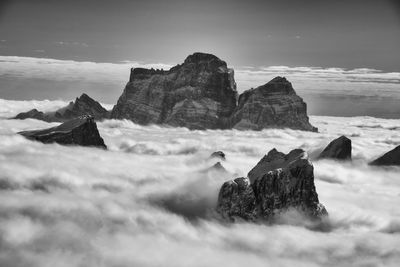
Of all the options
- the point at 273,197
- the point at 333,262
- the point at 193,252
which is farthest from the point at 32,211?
the point at 333,262

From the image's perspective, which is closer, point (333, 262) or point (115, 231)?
point (333, 262)

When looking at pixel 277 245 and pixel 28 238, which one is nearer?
pixel 28 238

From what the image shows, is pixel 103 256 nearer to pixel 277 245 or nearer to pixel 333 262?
pixel 277 245

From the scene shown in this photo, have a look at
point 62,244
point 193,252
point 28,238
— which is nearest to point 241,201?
point 193,252

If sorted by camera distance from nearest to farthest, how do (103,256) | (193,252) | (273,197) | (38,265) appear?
(38,265), (103,256), (193,252), (273,197)

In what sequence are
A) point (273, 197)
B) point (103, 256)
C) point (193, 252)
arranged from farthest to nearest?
point (273, 197) → point (193, 252) → point (103, 256)

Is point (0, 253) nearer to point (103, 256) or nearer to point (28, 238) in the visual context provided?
point (28, 238)

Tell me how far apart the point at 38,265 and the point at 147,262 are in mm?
40910

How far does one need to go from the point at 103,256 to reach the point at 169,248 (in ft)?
97.8

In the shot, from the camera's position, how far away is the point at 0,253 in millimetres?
162000

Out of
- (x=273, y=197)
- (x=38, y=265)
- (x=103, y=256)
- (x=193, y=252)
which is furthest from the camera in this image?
(x=273, y=197)

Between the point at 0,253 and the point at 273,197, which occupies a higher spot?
the point at 273,197

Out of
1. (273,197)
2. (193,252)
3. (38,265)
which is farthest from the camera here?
(273,197)

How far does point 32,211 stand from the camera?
199875 millimetres
